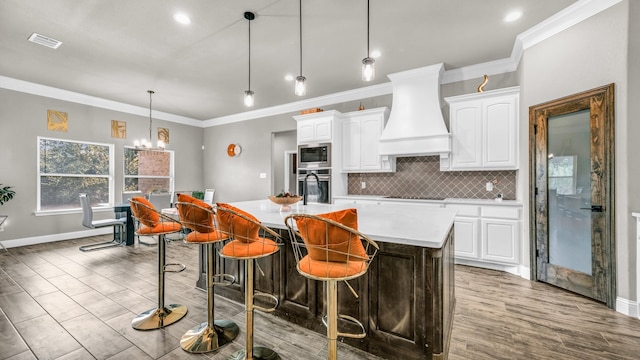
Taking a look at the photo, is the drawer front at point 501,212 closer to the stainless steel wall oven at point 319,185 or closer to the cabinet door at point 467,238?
the cabinet door at point 467,238

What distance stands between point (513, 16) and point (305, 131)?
3.38m

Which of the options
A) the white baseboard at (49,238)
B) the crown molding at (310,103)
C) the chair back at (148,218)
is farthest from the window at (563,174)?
the white baseboard at (49,238)

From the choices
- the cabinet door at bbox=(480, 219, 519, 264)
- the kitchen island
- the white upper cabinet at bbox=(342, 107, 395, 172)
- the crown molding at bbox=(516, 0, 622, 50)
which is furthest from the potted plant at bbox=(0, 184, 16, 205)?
the crown molding at bbox=(516, 0, 622, 50)

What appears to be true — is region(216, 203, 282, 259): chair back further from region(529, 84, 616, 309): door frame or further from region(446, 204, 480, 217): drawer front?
region(529, 84, 616, 309): door frame

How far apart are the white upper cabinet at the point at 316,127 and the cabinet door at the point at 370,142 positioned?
1.79 ft

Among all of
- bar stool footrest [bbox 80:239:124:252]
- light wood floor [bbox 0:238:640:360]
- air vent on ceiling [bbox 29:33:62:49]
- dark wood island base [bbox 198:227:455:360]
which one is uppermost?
air vent on ceiling [bbox 29:33:62:49]

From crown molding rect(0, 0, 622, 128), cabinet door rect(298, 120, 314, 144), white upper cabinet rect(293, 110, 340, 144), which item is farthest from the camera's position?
cabinet door rect(298, 120, 314, 144)

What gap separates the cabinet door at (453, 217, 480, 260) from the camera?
357 centimetres

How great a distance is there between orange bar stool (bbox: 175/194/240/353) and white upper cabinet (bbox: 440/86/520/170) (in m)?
3.48

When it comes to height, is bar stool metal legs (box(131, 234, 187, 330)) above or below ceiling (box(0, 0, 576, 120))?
below

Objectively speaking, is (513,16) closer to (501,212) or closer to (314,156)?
(501,212)

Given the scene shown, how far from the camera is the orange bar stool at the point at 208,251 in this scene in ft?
6.21

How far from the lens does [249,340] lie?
1665 millimetres

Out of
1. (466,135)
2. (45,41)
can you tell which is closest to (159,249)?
(45,41)
